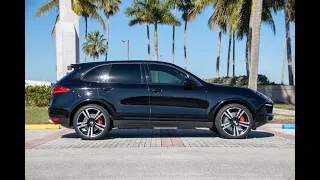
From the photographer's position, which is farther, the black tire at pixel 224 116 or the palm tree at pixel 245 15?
the palm tree at pixel 245 15

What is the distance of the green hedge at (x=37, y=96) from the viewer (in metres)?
17.2

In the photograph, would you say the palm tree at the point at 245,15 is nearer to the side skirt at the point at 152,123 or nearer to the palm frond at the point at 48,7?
the palm frond at the point at 48,7

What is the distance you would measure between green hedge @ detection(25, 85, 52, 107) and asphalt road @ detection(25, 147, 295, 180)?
38.5ft

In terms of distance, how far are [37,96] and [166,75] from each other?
38.1 feet

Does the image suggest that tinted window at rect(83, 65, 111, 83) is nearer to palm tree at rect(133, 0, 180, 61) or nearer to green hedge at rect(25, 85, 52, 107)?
green hedge at rect(25, 85, 52, 107)

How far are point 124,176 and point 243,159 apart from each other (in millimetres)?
2018

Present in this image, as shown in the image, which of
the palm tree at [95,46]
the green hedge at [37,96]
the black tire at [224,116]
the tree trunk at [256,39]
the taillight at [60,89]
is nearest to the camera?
the taillight at [60,89]

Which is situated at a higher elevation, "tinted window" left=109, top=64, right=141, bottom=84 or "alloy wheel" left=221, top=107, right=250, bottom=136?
"tinted window" left=109, top=64, right=141, bottom=84

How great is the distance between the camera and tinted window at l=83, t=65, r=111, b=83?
7481 millimetres

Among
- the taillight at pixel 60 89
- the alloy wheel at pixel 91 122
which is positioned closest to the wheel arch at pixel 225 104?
the alloy wheel at pixel 91 122

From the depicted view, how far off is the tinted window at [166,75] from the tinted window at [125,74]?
0.32 metres

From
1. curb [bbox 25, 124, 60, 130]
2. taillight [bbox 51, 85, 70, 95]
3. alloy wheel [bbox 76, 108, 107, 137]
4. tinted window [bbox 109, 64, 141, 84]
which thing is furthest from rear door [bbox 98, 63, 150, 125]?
curb [bbox 25, 124, 60, 130]

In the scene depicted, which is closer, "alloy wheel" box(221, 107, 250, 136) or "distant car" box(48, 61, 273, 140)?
"distant car" box(48, 61, 273, 140)
